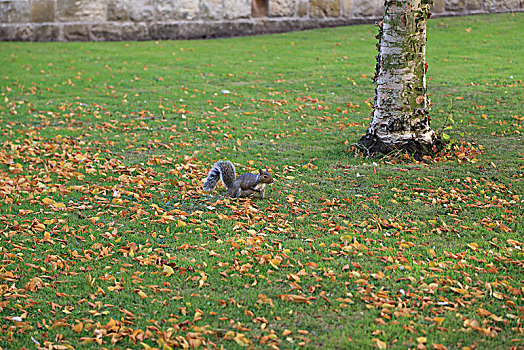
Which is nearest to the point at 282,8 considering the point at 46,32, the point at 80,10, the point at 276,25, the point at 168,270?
the point at 276,25

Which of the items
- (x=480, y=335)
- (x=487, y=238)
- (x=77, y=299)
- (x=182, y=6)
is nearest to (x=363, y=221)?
(x=487, y=238)

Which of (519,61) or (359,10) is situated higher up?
(359,10)

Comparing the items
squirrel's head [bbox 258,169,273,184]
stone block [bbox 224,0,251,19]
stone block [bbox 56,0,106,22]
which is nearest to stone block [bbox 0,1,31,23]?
stone block [bbox 56,0,106,22]

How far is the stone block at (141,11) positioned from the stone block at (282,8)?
378cm

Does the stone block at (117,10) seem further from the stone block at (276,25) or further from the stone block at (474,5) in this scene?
the stone block at (474,5)

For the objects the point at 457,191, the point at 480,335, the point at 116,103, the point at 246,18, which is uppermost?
the point at 246,18

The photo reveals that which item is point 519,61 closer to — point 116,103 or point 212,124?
point 212,124

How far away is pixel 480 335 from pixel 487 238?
1.60 metres

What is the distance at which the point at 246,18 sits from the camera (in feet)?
59.5

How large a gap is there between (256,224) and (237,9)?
13.6 metres

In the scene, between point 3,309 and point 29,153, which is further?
point 29,153

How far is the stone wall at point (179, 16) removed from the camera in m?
16.9

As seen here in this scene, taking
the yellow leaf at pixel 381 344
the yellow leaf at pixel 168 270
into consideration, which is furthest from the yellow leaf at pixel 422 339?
the yellow leaf at pixel 168 270

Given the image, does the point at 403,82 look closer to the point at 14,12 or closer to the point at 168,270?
the point at 168,270
